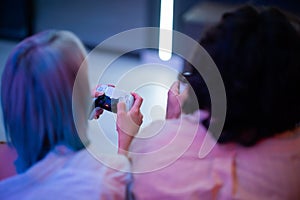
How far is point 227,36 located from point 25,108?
351 mm

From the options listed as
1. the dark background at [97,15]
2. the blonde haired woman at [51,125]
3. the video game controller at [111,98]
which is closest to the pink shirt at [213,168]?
the blonde haired woman at [51,125]

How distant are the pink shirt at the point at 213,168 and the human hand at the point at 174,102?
10 centimetres

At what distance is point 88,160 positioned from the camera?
0.66 meters

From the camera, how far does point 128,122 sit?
32.7 inches

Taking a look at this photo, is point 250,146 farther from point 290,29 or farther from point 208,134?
point 290,29

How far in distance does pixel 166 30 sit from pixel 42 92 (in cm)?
36

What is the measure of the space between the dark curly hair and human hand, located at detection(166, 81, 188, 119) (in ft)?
0.51

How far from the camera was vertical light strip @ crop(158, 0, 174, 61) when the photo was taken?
0.88 m

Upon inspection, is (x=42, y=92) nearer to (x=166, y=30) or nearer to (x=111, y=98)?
(x=111, y=98)

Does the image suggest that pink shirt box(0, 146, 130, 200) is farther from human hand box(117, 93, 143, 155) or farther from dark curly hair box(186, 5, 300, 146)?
dark curly hair box(186, 5, 300, 146)

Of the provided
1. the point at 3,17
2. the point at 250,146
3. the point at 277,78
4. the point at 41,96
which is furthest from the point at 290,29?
the point at 3,17

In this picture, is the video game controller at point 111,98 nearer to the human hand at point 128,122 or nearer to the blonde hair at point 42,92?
the human hand at point 128,122

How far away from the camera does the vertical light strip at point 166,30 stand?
88cm

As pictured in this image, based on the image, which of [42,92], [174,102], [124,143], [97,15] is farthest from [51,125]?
[97,15]
